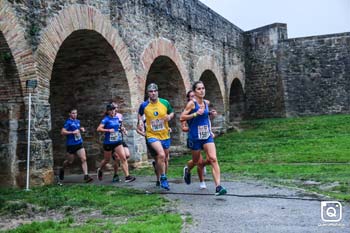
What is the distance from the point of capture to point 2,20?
6973 millimetres

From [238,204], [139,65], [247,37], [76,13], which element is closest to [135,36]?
[139,65]

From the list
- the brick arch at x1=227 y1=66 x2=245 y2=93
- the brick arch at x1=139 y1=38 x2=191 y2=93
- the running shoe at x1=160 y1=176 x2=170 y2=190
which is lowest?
the running shoe at x1=160 y1=176 x2=170 y2=190

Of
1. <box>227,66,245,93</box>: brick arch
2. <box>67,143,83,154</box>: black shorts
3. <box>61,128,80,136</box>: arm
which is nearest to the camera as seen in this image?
<box>61,128,80,136</box>: arm

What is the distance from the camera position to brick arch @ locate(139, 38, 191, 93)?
37.4 feet

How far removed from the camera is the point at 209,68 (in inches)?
647

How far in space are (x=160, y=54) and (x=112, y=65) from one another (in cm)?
220

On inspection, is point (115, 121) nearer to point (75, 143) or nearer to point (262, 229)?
point (75, 143)

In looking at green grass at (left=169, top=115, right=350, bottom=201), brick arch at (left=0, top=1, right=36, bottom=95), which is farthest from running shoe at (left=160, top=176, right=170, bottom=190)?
brick arch at (left=0, top=1, right=36, bottom=95)

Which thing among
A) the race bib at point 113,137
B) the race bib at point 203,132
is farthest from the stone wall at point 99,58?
the race bib at point 203,132

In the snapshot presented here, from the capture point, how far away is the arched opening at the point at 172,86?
1382cm

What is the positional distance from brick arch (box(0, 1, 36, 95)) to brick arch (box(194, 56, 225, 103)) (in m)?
8.09

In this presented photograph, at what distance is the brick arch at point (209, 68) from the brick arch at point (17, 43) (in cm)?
809

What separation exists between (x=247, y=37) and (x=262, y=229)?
728 inches

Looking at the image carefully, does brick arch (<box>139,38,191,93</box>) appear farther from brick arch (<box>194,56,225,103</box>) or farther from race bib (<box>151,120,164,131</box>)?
race bib (<box>151,120,164,131</box>)
